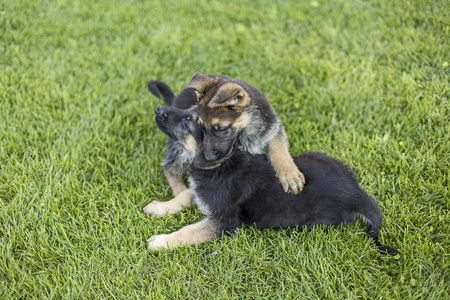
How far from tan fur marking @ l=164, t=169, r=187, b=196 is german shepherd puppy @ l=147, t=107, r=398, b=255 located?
34 centimetres

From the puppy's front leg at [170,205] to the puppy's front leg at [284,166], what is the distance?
84cm

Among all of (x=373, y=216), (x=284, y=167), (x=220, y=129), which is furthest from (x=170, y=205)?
(x=373, y=216)

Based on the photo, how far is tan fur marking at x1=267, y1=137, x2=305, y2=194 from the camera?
10.6 ft

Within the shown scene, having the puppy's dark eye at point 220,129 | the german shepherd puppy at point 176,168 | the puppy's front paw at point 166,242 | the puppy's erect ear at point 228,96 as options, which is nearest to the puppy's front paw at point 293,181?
the puppy's dark eye at point 220,129

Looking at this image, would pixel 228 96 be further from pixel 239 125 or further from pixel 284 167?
pixel 284 167

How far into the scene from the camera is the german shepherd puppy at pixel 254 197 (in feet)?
10.2

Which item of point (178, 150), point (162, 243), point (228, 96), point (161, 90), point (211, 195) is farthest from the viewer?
point (161, 90)

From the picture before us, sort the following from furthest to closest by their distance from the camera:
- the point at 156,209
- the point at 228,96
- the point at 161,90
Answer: the point at 161,90 → the point at 156,209 → the point at 228,96

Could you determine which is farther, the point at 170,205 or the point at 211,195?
the point at 170,205

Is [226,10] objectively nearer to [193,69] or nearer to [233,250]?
[193,69]

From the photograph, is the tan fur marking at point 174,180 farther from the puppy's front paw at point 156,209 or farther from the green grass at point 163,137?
the puppy's front paw at point 156,209

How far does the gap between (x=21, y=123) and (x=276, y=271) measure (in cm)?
305

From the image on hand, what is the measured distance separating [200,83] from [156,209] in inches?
47.0

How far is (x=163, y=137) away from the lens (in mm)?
4277
